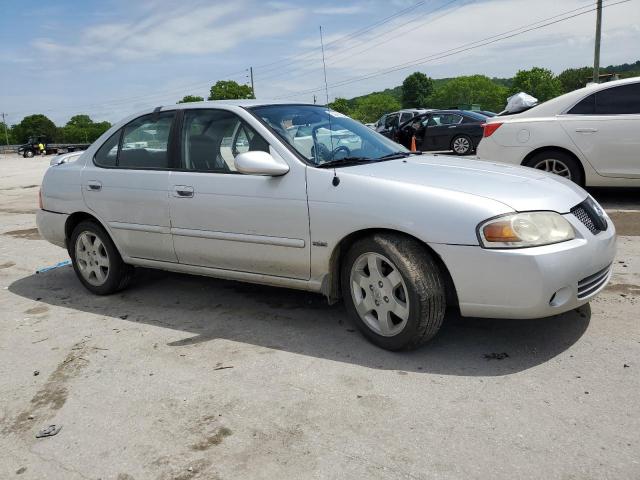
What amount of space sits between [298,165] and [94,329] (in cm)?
201

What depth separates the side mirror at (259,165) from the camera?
3803 mm

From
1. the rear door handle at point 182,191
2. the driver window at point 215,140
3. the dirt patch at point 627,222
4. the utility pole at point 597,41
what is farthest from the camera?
the utility pole at point 597,41

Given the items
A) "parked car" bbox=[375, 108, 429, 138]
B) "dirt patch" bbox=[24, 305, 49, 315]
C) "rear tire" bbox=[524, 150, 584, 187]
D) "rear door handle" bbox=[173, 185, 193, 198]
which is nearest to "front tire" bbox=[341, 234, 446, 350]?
"rear door handle" bbox=[173, 185, 193, 198]

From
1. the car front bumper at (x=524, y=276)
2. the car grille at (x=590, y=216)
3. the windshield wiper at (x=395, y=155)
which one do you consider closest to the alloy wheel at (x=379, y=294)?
the car front bumper at (x=524, y=276)

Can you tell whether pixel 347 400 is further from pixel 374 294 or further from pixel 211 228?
pixel 211 228

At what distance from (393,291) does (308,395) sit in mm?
811

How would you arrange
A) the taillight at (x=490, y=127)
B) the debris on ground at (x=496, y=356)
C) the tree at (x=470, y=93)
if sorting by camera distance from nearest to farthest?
the debris on ground at (x=496, y=356)
the taillight at (x=490, y=127)
the tree at (x=470, y=93)

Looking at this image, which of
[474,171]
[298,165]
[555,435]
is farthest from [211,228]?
[555,435]

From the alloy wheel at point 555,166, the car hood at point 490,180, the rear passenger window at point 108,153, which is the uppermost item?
the rear passenger window at point 108,153

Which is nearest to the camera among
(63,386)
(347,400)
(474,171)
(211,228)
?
(347,400)

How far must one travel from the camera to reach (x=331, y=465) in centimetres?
254

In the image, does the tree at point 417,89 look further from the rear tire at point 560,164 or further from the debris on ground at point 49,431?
the debris on ground at point 49,431

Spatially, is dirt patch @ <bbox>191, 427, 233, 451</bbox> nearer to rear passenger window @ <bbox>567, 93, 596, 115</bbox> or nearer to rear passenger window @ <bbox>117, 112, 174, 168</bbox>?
rear passenger window @ <bbox>117, 112, 174, 168</bbox>

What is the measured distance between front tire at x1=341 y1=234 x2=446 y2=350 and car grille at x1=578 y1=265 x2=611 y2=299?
0.77 metres
